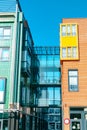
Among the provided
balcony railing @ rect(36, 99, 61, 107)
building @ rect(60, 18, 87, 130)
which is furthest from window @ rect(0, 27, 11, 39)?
balcony railing @ rect(36, 99, 61, 107)

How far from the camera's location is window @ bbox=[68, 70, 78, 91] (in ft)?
95.8

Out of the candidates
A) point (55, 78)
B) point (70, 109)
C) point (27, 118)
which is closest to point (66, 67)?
point (70, 109)

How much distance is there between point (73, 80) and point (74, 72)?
0.87 meters

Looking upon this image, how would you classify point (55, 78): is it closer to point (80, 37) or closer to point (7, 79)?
point (7, 79)

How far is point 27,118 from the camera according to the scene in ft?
131

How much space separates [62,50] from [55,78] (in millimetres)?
18013

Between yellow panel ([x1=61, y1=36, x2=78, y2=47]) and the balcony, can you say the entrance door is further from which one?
the balcony

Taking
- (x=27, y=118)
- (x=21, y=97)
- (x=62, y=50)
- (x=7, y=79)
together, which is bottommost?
(x=27, y=118)

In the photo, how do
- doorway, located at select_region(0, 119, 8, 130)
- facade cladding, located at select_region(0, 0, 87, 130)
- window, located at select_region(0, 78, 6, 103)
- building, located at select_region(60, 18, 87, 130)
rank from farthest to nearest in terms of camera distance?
window, located at select_region(0, 78, 6, 103)
doorway, located at select_region(0, 119, 8, 130)
facade cladding, located at select_region(0, 0, 87, 130)
building, located at select_region(60, 18, 87, 130)

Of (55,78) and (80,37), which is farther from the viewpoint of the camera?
(55,78)

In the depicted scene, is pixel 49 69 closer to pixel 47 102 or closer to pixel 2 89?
pixel 47 102

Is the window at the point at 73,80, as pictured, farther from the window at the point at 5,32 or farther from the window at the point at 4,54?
the window at the point at 5,32

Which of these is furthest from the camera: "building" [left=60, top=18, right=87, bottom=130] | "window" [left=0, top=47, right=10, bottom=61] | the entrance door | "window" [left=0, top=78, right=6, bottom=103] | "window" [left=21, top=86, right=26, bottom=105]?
"window" [left=21, top=86, right=26, bottom=105]

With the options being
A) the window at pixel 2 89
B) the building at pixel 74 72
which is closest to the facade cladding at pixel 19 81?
the window at pixel 2 89
